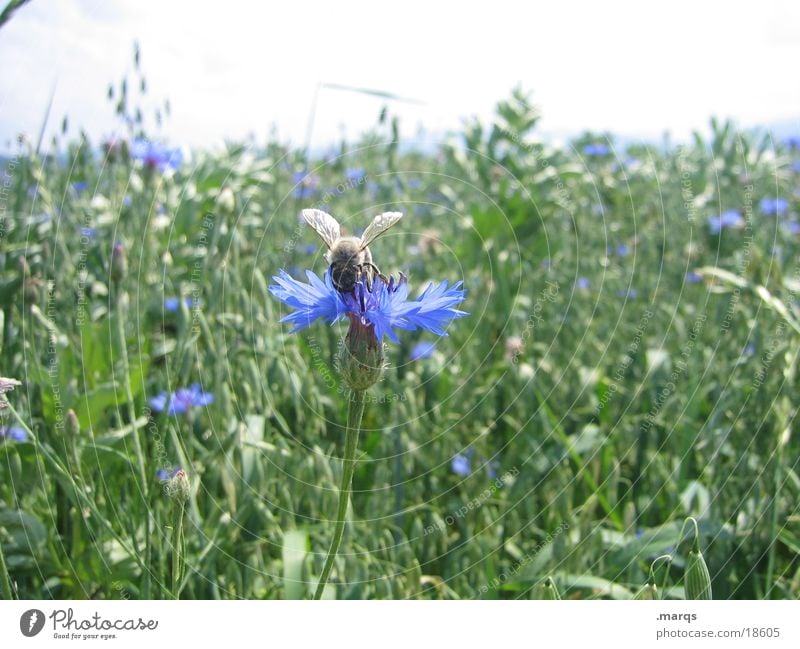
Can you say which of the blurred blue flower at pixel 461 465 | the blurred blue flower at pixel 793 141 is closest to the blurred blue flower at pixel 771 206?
the blurred blue flower at pixel 793 141

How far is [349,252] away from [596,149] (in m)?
1.59

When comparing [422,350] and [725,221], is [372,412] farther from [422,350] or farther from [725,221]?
[725,221]

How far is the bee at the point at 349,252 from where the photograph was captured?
48 centimetres

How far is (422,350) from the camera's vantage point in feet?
3.75

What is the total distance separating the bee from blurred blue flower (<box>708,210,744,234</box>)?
4.18ft

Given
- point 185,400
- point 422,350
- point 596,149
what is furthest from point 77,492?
point 596,149

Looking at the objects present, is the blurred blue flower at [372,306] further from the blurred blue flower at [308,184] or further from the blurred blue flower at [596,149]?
the blurred blue flower at [596,149]

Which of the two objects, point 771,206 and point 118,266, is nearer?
point 118,266

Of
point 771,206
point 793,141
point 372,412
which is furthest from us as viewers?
point 793,141

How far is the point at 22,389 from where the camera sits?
2.53ft

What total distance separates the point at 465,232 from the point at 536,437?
54cm
